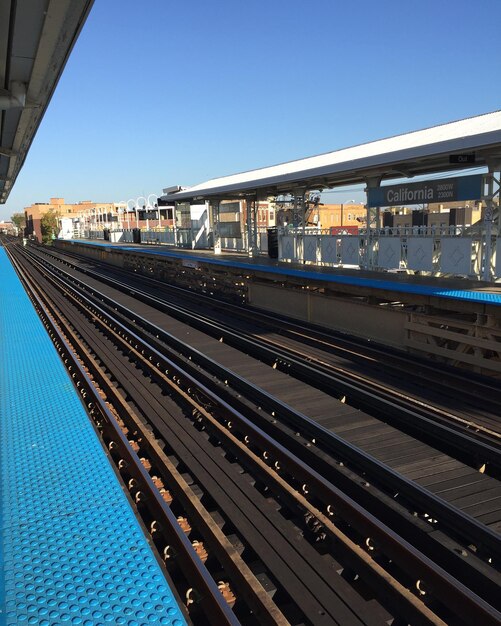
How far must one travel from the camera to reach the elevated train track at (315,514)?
11.7 feet

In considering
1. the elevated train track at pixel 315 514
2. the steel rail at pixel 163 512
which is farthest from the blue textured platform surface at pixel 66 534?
the elevated train track at pixel 315 514

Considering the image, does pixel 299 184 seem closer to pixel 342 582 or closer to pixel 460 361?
pixel 460 361

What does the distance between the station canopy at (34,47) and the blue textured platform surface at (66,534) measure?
4.17 meters

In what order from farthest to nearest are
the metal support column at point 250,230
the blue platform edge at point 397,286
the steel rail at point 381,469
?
the metal support column at point 250,230 → the blue platform edge at point 397,286 → the steel rail at point 381,469

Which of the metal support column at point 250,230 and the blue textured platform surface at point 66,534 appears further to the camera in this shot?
the metal support column at point 250,230

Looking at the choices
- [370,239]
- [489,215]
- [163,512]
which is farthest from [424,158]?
[163,512]

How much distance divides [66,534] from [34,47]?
17.0ft

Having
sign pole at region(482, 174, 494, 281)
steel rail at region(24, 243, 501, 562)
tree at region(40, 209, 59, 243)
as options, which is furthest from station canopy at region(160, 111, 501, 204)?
tree at region(40, 209, 59, 243)

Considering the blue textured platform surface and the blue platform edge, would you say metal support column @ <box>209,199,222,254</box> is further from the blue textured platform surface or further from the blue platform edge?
the blue textured platform surface

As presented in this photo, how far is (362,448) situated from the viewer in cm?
573

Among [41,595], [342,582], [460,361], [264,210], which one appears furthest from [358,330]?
[264,210]

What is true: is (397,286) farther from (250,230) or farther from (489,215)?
(250,230)

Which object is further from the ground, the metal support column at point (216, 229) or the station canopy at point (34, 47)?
the station canopy at point (34, 47)

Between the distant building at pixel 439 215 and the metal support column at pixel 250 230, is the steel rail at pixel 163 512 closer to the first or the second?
the distant building at pixel 439 215
